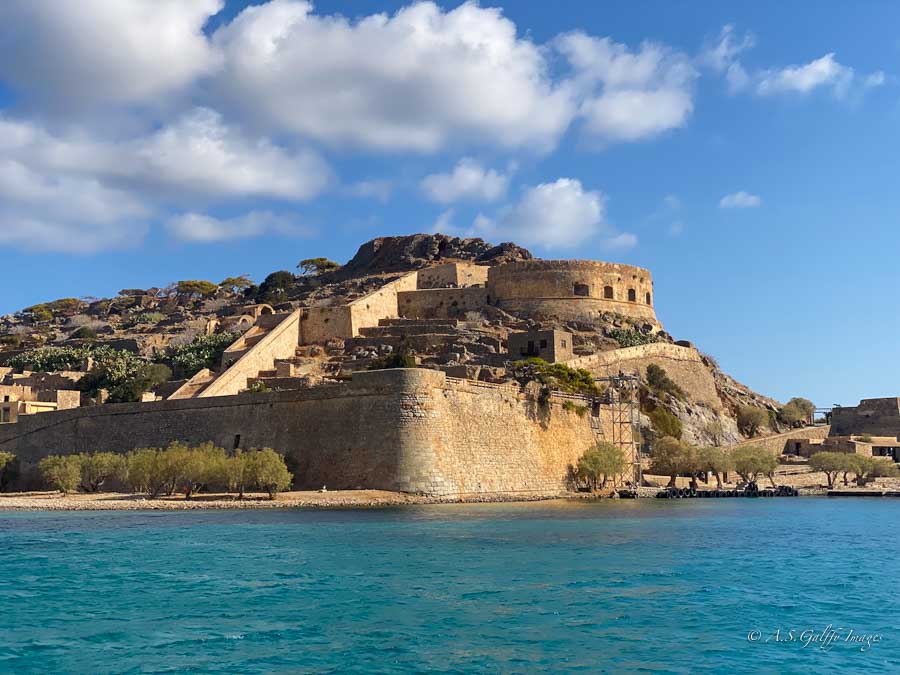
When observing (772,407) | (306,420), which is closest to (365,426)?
(306,420)

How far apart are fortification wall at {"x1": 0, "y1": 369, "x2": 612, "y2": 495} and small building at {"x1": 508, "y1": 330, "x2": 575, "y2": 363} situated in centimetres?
598

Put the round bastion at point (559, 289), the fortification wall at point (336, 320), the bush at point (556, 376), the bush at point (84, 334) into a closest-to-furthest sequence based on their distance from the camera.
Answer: the bush at point (556, 376), the fortification wall at point (336, 320), the round bastion at point (559, 289), the bush at point (84, 334)

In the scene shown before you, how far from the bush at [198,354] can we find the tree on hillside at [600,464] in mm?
20470

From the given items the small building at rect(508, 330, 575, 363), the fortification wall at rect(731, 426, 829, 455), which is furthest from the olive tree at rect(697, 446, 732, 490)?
the small building at rect(508, 330, 575, 363)

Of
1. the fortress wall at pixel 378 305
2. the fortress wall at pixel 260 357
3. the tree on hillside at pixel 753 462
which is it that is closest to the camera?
the fortress wall at pixel 260 357

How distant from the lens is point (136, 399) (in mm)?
46844

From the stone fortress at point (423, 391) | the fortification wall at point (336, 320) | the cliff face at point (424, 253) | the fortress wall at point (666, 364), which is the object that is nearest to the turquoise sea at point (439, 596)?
the stone fortress at point (423, 391)

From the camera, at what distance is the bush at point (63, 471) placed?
36750 mm

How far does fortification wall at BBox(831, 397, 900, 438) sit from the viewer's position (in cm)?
5849

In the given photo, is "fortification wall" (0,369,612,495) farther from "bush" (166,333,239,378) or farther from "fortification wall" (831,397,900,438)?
"fortification wall" (831,397,900,438)

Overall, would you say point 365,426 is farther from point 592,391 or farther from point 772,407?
point 772,407

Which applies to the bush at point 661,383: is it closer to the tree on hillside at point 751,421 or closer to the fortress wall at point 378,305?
the tree on hillside at point 751,421

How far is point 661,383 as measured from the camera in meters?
51.4

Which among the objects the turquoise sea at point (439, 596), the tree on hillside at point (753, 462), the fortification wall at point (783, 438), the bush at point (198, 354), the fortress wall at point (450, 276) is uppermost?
the fortress wall at point (450, 276)
